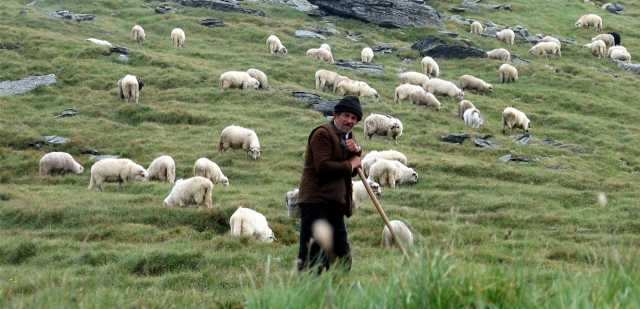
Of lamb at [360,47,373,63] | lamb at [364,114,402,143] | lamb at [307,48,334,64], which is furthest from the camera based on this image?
lamb at [360,47,373,63]

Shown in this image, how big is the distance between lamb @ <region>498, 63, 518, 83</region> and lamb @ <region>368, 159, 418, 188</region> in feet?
62.9

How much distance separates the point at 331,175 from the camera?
28.3 feet

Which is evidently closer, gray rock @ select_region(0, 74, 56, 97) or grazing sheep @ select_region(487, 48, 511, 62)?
gray rock @ select_region(0, 74, 56, 97)

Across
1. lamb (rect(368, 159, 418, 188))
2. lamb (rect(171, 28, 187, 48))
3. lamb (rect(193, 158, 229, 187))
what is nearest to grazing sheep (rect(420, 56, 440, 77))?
lamb (rect(171, 28, 187, 48))

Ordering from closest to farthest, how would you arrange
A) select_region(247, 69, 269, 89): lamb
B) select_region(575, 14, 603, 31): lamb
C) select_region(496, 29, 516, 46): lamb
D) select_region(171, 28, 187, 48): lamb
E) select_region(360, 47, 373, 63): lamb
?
select_region(247, 69, 269, 89): lamb → select_region(360, 47, 373, 63): lamb → select_region(171, 28, 187, 48): lamb → select_region(496, 29, 516, 46): lamb → select_region(575, 14, 603, 31): lamb

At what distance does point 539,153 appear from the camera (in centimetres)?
2612

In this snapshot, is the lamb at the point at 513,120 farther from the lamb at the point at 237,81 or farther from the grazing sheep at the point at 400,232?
the grazing sheep at the point at 400,232

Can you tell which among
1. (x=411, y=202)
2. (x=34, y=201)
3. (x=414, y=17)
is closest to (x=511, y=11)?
(x=414, y=17)

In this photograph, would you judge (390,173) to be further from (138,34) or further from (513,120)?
(138,34)

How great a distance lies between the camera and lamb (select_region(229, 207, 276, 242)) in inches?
561

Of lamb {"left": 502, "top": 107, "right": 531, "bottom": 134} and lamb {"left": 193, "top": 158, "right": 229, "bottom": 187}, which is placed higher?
lamb {"left": 193, "top": 158, "right": 229, "bottom": 187}

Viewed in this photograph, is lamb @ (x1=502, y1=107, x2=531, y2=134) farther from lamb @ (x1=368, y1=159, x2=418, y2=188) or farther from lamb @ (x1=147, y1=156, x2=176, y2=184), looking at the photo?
lamb @ (x1=147, y1=156, x2=176, y2=184)

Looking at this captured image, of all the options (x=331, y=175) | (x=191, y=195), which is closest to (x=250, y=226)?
(x=191, y=195)

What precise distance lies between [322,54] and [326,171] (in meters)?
32.4
